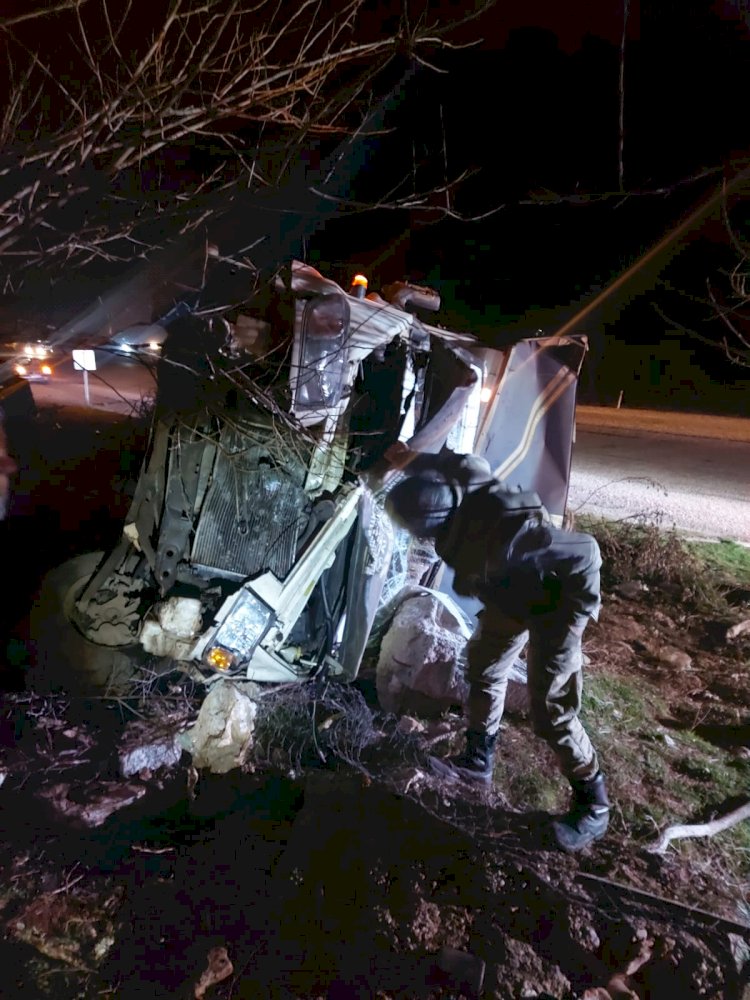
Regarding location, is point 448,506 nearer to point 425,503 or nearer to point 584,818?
point 425,503

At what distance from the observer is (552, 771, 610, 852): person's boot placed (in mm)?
2926

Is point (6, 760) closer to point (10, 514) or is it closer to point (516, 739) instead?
point (10, 514)

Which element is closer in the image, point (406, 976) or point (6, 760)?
point (406, 976)

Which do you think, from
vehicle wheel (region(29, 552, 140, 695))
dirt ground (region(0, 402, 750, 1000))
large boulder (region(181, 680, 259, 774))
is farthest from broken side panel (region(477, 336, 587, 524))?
vehicle wheel (region(29, 552, 140, 695))

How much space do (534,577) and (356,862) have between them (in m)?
1.54

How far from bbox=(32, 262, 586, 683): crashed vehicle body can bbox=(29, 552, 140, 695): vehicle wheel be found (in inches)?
0.5

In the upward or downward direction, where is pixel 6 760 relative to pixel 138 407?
downward

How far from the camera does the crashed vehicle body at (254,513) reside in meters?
3.38

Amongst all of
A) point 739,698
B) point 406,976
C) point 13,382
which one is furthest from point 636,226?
point 406,976

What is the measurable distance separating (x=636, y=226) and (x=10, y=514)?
1418 cm

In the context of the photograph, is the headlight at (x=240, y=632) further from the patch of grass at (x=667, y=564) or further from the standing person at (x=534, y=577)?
the patch of grass at (x=667, y=564)

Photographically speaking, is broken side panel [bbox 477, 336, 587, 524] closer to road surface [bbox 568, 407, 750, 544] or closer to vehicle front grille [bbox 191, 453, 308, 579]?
road surface [bbox 568, 407, 750, 544]

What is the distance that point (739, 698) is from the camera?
13.8ft

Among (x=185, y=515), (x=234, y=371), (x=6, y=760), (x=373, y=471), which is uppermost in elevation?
(x=234, y=371)
